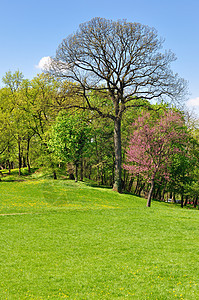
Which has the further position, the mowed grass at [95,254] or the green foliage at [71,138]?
the green foliage at [71,138]

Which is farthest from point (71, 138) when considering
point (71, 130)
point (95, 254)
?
point (95, 254)

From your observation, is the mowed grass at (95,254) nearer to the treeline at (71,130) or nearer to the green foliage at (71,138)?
the treeline at (71,130)

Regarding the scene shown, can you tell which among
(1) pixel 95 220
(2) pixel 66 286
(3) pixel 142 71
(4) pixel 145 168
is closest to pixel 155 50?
(3) pixel 142 71

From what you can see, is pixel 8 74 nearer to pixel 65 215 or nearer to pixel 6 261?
pixel 65 215

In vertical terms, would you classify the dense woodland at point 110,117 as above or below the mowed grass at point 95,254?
above

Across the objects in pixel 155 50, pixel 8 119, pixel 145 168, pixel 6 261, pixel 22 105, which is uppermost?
pixel 155 50

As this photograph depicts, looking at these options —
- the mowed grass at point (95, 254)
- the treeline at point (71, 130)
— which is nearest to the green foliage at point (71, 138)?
the treeline at point (71, 130)

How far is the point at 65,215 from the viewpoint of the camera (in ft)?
69.9

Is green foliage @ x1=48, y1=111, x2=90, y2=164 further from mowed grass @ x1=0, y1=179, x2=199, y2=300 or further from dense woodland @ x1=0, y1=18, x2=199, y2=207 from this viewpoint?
mowed grass @ x1=0, y1=179, x2=199, y2=300

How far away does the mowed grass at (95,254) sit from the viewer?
9.22 metres

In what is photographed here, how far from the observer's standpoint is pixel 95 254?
41.8 feet

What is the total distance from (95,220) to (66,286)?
33.6 feet

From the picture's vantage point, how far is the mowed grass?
9.22 m

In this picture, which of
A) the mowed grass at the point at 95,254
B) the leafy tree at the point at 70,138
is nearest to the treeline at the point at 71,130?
the leafy tree at the point at 70,138
